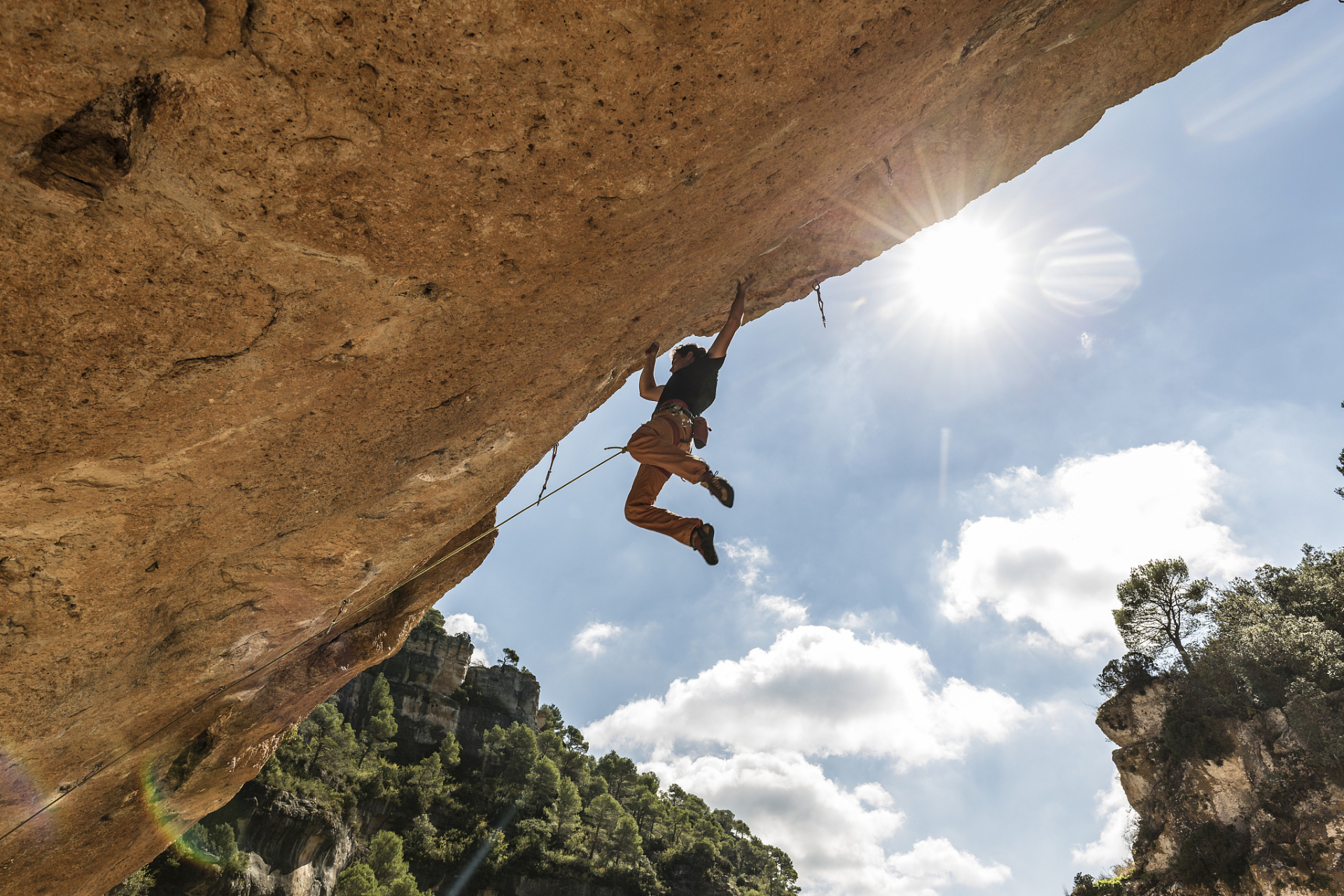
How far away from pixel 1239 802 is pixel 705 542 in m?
30.6

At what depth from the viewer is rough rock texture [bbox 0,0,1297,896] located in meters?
2.43

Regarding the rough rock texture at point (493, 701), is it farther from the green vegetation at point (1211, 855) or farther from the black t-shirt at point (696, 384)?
the black t-shirt at point (696, 384)

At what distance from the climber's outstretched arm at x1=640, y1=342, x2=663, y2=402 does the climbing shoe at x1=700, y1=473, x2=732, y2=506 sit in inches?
52.7

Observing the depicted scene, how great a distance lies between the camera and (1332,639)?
2481 cm

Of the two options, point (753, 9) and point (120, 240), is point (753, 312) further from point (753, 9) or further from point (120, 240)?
point (120, 240)

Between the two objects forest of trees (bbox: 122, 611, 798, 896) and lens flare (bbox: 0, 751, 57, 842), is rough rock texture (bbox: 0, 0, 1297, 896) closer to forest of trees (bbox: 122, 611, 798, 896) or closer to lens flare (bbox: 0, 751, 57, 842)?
lens flare (bbox: 0, 751, 57, 842)

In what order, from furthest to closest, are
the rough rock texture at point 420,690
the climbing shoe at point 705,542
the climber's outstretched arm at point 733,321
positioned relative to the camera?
the rough rock texture at point 420,690 < the climber's outstretched arm at point 733,321 < the climbing shoe at point 705,542

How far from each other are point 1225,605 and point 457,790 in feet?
155

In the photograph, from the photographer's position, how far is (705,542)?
543 centimetres

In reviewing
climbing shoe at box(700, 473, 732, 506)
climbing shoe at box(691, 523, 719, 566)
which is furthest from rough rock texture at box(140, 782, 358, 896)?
climbing shoe at box(700, 473, 732, 506)

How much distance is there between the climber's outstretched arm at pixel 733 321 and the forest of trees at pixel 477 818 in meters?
31.3

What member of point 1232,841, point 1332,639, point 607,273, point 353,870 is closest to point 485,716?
point 353,870

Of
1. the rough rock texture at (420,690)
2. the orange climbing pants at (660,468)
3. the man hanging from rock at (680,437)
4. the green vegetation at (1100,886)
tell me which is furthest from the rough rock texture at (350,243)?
the rough rock texture at (420,690)

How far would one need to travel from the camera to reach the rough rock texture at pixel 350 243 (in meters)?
2.43
